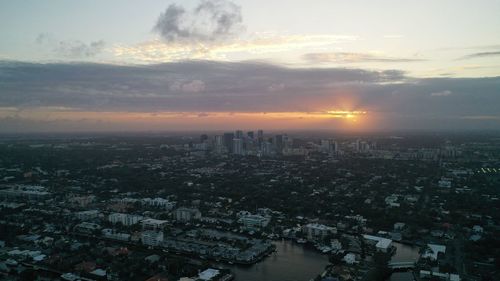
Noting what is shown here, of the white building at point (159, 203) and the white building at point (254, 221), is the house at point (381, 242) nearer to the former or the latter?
the white building at point (254, 221)

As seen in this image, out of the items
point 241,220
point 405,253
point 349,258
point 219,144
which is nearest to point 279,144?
point 219,144

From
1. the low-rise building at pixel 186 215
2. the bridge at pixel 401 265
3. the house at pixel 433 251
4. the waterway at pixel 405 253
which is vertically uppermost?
the low-rise building at pixel 186 215

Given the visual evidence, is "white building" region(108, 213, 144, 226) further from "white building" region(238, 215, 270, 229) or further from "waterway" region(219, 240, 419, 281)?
"waterway" region(219, 240, 419, 281)

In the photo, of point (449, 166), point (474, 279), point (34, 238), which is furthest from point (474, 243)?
point (449, 166)

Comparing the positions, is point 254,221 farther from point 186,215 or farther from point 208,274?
point 208,274

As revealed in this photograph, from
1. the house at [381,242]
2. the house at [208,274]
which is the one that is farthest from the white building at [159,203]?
the house at [381,242]

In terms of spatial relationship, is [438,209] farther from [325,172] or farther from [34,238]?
[34,238]

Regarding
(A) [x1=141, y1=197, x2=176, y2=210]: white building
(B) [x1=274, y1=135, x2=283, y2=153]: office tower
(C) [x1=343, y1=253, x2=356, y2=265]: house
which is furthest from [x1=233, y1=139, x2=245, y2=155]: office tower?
(C) [x1=343, y1=253, x2=356, y2=265]: house
